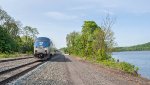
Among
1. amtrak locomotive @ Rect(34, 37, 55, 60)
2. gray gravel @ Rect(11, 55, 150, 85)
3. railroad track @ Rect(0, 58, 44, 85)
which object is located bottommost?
gray gravel @ Rect(11, 55, 150, 85)

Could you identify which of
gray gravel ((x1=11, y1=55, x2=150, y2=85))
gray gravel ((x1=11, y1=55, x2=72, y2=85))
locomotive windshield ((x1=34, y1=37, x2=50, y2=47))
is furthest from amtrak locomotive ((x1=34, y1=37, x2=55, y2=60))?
gray gravel ((x1=11, y1=55, x2=72, y2=85))

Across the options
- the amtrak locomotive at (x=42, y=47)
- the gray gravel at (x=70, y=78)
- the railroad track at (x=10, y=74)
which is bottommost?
the gray gravel at (x=70, y=78)

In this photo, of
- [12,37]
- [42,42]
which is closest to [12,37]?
[12,37]

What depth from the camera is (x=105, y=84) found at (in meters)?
18.3

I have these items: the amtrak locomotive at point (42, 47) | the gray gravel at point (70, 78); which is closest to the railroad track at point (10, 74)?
the gray gravel at point (70, 78)

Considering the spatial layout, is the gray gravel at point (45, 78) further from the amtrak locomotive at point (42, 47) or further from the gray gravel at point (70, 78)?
the amtrak locomotive at point (42, 47)

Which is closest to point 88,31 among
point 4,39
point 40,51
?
point 4,39

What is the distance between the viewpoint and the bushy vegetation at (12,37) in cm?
8056

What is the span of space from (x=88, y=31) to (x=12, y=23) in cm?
4573

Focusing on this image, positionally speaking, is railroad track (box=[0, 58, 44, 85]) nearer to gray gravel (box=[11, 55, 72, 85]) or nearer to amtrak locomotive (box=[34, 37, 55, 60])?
gray gravel (box=[11, 55, 72, 85])

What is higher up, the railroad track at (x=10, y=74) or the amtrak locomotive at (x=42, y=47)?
the amtrak locomotive at (x=42, y=47)

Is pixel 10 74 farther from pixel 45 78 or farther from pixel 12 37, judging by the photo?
pixel 12 37

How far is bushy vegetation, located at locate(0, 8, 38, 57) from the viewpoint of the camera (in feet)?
264

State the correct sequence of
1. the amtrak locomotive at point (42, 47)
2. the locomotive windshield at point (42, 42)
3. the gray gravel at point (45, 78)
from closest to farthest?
the gray gravel at point (45, 78), the amtrak locomotive at point (42, 47), the locomotive windshield at point (42, 42)
